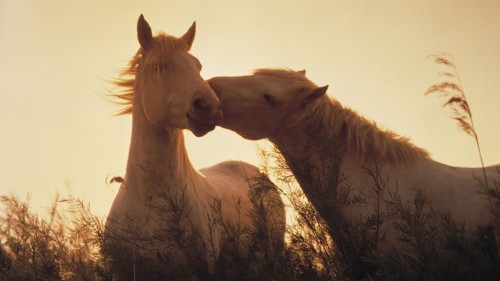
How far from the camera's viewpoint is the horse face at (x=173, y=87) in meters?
4.44

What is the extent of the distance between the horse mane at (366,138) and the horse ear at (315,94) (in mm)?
140

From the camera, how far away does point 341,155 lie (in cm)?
450

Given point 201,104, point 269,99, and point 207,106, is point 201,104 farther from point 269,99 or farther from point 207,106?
point 269,99

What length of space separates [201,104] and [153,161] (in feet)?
2.35

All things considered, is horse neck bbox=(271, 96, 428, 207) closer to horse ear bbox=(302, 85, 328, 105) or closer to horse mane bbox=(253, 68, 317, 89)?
horse ear bbox=(302, 85, 328, 105)

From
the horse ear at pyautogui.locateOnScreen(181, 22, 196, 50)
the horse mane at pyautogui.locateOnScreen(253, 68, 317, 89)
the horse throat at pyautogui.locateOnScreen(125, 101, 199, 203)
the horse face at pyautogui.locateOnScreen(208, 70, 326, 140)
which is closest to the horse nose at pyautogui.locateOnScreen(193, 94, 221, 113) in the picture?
the horse face at pyautogui.locateOnScreen(208, 70, 326, 140)

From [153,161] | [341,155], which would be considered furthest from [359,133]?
[153,161]

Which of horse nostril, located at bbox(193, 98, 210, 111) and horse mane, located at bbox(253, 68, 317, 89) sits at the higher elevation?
horse mane, located at bbox(253, 68, 317, 89)

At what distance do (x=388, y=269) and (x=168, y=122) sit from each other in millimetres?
2192

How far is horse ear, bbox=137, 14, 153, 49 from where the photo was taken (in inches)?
197

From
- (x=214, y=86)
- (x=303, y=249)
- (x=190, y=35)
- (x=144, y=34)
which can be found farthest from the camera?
(x=190, y=35)

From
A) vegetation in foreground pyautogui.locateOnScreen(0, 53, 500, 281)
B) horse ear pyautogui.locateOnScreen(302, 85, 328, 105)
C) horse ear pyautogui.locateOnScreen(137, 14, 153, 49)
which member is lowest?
vegetation in foreground pyautogui.locateOnScreen(0, 53, 500, 281)

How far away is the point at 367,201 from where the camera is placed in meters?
4.47

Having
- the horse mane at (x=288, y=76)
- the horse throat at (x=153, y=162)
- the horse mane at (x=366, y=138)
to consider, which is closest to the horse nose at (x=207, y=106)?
the horse throat at (x=153, y=162)
